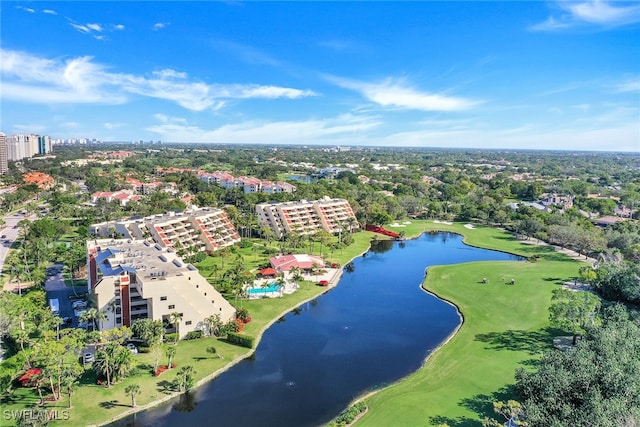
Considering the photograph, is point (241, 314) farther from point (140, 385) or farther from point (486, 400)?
point (486, 400)

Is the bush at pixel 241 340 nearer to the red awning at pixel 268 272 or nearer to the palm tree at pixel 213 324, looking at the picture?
the palm tree at pixel 213 324

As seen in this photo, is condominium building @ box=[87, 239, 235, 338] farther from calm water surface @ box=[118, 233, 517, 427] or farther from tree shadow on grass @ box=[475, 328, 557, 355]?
tree shadow on grass @ box=[475, 328, 557, 355]

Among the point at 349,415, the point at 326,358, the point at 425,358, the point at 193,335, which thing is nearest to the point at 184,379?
the point at 193,335

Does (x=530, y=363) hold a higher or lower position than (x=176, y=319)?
lower

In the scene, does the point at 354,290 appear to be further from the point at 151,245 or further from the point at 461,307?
the point at 151,245

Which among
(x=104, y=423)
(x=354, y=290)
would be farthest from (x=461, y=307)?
(x=104, y=423)

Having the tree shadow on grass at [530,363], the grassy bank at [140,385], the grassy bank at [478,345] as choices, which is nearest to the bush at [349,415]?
the grassy bank at [478,345]
